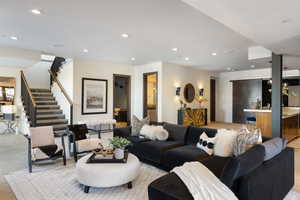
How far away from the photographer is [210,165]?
2547 millimetres

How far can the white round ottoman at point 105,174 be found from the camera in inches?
103

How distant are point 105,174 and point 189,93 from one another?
6.95 metres

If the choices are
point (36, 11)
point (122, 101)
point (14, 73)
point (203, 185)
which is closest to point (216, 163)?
point (203, 185)

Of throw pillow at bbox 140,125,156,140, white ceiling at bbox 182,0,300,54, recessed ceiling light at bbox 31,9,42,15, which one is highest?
recessed ceiling light at bbox 31,9,42,15

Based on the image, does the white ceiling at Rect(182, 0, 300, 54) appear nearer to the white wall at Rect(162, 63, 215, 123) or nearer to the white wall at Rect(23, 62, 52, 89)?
the white wall at Rect(162, 63, 215, 123)

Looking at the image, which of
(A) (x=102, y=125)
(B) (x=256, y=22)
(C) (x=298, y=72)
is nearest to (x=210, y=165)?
(B) (x=256, y=22)

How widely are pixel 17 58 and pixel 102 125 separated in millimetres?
3601

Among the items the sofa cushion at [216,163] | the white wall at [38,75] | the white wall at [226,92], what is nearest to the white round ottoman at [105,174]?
the sofa cushion at [216,163]

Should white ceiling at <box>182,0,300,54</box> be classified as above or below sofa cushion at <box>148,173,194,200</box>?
above

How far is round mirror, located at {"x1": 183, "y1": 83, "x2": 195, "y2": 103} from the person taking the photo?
8781 millimetres

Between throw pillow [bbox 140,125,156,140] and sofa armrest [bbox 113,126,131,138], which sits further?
sofa armrest [bbox 113,126,131,138]

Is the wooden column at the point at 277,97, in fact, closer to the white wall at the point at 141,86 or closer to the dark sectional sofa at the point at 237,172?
the dark sectional sofa at the point at 237,172

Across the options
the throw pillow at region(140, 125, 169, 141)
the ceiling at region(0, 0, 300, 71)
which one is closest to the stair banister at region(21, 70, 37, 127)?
the ceiling at region(0, 0, 300, 71)

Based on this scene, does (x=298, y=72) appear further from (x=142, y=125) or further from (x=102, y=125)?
(x=102, y=125)
